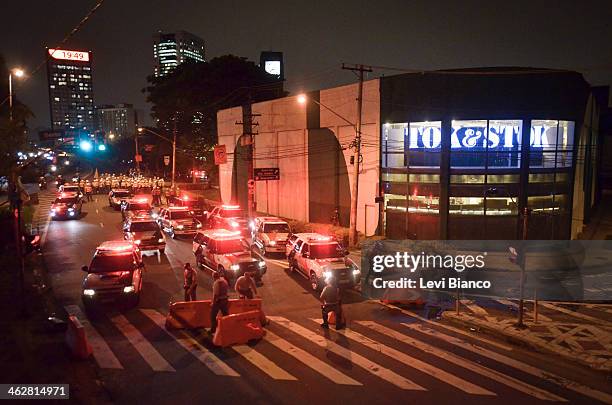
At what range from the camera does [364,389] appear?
9500 millimetres

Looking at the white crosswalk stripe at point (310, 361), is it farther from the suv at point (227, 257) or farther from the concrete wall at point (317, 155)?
the concrete wall at point (317, 155)

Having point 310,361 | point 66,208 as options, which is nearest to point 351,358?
point 310,361

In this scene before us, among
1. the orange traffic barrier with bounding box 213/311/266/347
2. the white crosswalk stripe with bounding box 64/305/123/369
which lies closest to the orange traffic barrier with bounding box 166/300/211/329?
the orange traffic barrier with bounding box 213/311/266/347

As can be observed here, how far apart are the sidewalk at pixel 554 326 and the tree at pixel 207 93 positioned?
49.3m

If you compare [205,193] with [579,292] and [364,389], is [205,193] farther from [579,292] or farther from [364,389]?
[364,389]

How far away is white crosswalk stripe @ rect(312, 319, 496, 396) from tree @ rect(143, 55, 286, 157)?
166ft

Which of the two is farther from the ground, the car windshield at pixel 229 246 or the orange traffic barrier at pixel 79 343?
the car windshield at pixel 229 246

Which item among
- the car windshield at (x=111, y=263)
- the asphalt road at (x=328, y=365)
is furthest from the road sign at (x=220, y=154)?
the asphalt road at (x=328, y=365)

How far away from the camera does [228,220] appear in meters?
29.0

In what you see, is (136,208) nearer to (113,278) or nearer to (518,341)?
(113,278)

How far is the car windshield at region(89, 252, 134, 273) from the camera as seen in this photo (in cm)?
1578

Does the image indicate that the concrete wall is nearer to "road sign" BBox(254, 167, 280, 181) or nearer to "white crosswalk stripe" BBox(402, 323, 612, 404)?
"road sign" BBox(254, 167, 280, 181)

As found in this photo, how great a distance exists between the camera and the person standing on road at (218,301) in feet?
40.4

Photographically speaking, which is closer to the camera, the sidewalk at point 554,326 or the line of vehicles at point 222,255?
the sidewalk at point 554,326
